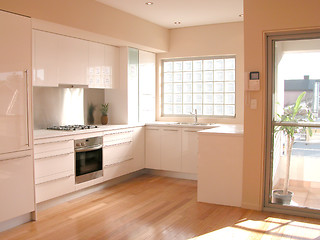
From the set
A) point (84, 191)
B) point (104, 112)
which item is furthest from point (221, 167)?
point (104, 112)

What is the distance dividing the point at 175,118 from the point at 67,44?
263cm

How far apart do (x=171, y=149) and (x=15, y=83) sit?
9.77 feet

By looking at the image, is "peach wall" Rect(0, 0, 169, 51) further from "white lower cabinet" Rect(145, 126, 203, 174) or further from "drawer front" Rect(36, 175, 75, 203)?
"drawer front" Rect(36, 175, 75, 203)

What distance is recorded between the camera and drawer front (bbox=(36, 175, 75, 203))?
13.3 ft

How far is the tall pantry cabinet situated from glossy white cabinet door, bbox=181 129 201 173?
266cm

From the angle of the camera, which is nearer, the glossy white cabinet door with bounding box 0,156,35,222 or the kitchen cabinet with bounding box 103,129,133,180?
the glossy white cabinet door with bounding box 0,156,35,222

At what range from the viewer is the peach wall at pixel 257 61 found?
3.92 m

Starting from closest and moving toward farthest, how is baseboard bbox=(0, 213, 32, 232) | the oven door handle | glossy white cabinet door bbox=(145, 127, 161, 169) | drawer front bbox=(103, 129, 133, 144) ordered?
baseboard bbox=(0, 213, 32, 232), the oven door handle, drawer front bbox=(103, 129, 133, 144), glossy white cabinet door bbox=(145, 127, 161, 169)

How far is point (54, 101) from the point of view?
5.00 metres

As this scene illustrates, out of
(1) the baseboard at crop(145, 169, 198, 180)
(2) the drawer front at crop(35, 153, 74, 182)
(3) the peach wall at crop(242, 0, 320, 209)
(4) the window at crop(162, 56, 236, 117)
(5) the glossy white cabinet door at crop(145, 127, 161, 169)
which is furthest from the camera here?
(4) the window at crop(162, 56, 236, 117)

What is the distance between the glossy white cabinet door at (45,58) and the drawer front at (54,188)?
4.17 feet

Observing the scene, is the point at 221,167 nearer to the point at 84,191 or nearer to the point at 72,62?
the point at 84,191

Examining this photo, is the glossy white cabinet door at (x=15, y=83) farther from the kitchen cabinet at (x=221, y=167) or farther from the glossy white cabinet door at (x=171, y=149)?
the glossy white cabinet door at (x=171, y=149)

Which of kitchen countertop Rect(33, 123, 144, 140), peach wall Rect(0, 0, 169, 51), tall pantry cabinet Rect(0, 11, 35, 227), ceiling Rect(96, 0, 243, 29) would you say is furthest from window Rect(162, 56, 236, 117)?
tall pantry cabinet Rect(0, 11, 35, 227)
